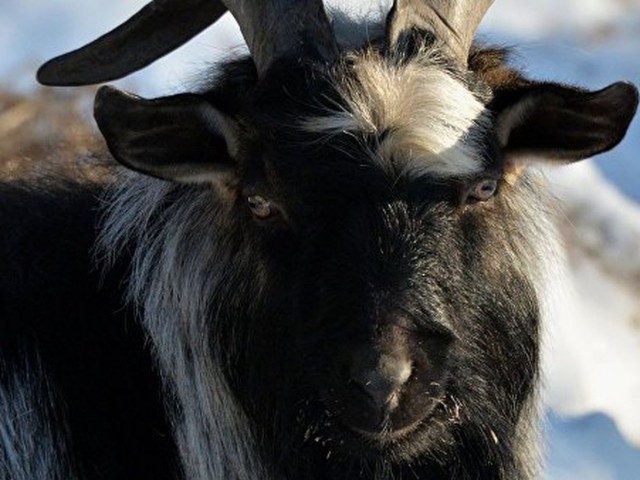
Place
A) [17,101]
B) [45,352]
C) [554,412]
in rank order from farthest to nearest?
[17,101] < [554,412] < [45,352]

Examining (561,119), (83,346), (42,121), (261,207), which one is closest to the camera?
(261,207)

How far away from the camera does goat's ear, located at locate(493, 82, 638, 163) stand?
16.4ft

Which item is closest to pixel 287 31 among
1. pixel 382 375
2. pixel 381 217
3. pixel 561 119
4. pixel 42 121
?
pixel 381 217

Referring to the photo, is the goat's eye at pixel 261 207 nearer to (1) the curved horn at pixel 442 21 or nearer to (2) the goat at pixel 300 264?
(2) the goat at pixel 300 264

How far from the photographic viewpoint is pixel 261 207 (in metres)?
4.92

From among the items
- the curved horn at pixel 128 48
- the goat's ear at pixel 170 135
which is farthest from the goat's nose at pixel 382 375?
the curved horn at pixel 128 48

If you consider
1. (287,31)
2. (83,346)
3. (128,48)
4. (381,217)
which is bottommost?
(83,346)

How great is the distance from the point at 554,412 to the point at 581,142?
11.9ft

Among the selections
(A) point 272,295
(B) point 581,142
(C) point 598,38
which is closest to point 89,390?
(A) point 272,295

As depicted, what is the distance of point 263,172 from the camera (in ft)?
16.1

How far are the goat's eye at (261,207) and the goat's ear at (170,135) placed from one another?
0.16m

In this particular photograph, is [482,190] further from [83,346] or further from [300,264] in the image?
[83,346]

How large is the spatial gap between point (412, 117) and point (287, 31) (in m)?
0.48

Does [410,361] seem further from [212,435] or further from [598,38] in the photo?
[598,38]
